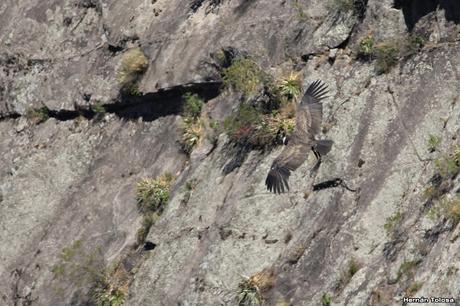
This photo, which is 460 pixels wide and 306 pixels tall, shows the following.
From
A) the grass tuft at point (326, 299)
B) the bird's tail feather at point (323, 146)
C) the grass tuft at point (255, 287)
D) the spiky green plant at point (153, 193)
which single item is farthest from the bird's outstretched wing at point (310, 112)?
the spiky green plant at point (153, 193)

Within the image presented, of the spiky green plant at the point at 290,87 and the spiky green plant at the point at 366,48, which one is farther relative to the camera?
the spiky green plant at the point at 290,87

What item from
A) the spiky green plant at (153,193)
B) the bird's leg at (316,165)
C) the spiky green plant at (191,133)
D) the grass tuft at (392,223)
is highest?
the bird's leg at (316,165)

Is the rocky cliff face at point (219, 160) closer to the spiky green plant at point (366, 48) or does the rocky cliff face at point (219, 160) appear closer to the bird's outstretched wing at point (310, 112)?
the spiky green plant at point (366, 48)

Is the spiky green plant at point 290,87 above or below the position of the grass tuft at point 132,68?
below

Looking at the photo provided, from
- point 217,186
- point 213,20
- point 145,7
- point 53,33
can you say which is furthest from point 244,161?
point 53,33

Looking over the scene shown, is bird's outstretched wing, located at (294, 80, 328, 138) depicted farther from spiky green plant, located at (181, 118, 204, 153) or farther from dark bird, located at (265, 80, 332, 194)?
spiky green plant, located at (181, 118, 204, 153)

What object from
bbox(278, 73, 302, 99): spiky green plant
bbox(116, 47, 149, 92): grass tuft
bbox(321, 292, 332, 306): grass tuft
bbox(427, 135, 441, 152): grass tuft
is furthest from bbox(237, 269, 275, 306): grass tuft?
bbox(116, 47, 149, 92): grass tuft
